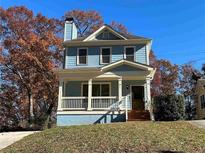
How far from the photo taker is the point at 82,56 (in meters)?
25.7

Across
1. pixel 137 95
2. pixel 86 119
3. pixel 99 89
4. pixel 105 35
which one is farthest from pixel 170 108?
pixel 105 35

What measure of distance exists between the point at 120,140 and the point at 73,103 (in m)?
10.3

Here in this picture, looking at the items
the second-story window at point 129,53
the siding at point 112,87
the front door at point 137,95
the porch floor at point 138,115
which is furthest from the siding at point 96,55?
the porch floor at point 138,115

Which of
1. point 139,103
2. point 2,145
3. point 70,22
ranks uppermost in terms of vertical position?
point 70,22

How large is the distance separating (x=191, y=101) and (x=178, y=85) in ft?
9.32

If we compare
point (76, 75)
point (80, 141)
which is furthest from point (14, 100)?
point (80, 141)

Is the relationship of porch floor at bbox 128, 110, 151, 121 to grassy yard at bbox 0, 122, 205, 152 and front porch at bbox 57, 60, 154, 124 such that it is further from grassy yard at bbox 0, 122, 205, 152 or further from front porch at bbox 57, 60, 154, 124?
grassy yard at bbox 0, 122, 205, 152

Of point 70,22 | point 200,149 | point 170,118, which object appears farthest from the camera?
point 70,22

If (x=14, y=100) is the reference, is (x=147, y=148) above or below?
below

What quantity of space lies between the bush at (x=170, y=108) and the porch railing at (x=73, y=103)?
560cm

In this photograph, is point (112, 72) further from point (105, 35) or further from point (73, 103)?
point (105, 35)

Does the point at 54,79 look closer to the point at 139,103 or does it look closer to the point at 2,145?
the point at 139,103

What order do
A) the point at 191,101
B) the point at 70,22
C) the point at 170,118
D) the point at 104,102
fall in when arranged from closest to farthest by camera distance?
the point at 170,118, the point at 104,102, the point at 70,22, the point at 191,101

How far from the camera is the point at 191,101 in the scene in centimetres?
4291
